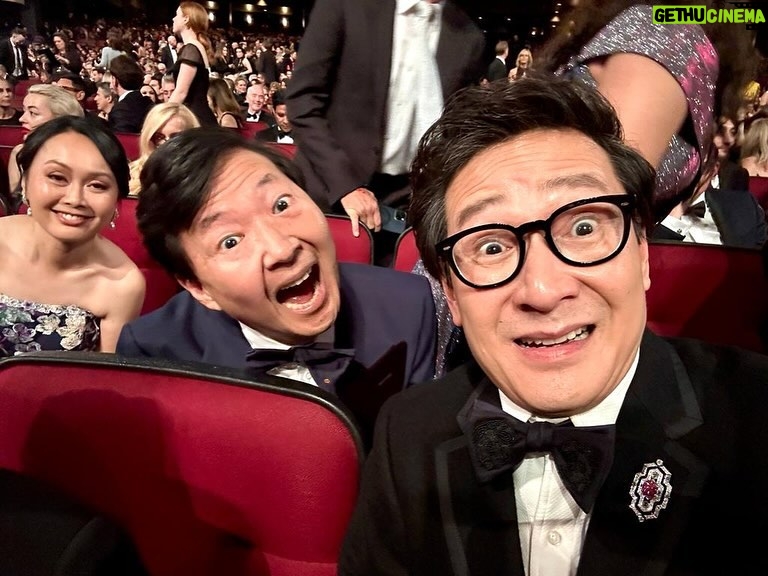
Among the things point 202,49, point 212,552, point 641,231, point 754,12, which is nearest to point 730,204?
point 754,12

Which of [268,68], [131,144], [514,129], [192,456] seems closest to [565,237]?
[514,129]

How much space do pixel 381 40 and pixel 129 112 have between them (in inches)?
131

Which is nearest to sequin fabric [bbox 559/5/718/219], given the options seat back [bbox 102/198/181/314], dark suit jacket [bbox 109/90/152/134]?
seat back [bbox 102/198/181/314]

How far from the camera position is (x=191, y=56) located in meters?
3.32

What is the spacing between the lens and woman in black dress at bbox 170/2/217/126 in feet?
10.8

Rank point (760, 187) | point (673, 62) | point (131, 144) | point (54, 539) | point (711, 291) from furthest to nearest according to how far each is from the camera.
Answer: point (131, 144) < point (760, 187) < point (711, 291) < point (673, 62) < point (54, 539)

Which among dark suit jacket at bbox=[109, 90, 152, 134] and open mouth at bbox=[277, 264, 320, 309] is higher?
open mouth at bbox=[277, 264, 320, 309]

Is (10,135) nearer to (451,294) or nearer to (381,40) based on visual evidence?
(381,40)

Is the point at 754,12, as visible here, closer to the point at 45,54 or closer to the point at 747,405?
the point at 747,405

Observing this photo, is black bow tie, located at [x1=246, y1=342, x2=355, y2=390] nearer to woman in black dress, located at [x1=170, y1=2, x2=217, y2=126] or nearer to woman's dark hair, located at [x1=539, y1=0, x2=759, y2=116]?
woman's dark hair, located at [x1=539, y1=0, x2=759, y2=116]

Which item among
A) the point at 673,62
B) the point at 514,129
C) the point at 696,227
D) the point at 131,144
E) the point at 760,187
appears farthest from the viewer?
the point at 131,144

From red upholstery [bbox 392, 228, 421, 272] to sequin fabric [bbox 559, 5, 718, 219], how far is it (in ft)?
2.33

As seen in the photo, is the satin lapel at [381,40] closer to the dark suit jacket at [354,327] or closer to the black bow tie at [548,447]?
the dark suit jacket at [354,327]

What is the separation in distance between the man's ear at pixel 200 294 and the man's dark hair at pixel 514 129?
568 mm
